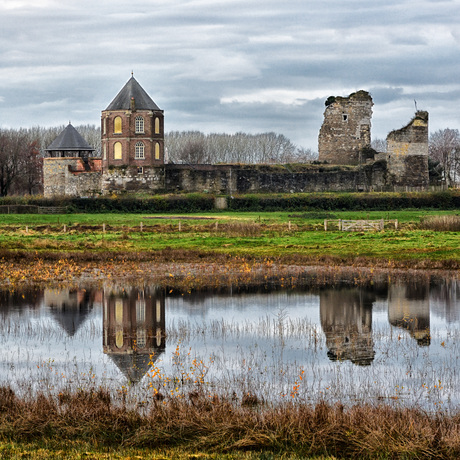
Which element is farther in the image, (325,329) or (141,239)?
(141,239)

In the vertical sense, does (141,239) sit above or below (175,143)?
below

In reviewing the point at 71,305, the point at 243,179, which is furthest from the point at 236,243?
the point at 243,179

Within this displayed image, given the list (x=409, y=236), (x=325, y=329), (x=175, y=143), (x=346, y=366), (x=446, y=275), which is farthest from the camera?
(x=175, y=143)

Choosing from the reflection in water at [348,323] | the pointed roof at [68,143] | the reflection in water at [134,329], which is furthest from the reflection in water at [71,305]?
the pointed roof at [68,143]

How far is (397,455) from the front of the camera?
9391 millimetres

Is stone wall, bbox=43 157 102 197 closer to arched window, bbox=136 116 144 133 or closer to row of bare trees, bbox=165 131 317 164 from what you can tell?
arched window, bbox=136 116 144 133

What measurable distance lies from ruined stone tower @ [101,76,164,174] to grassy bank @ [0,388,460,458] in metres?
65.7

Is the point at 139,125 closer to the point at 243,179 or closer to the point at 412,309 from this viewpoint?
the point at 243,179

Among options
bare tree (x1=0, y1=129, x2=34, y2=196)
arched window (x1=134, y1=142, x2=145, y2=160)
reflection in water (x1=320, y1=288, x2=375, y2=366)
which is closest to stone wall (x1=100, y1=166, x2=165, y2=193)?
arched window (x1=134, y1=142, x2=145, y2=160)

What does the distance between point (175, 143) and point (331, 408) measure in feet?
505

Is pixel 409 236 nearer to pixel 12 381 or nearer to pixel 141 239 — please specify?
pixel 141 239

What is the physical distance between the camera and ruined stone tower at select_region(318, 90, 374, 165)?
259ft

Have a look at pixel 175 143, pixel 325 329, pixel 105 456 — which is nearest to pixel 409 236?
pixel 325 329

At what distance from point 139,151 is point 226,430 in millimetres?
67759
